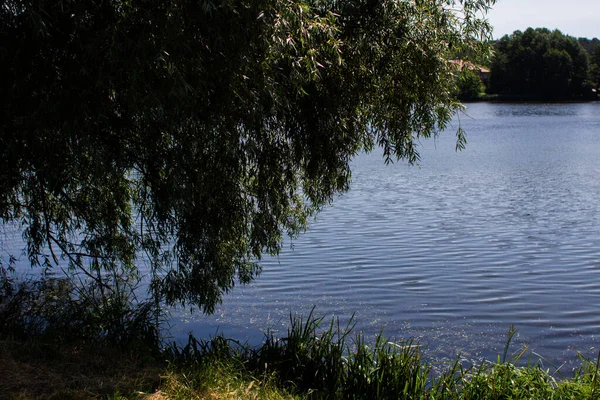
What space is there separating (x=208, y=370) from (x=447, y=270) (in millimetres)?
7006

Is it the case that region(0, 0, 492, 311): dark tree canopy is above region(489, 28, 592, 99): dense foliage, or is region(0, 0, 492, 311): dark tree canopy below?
below

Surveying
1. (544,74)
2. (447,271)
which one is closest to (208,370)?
(447,271)

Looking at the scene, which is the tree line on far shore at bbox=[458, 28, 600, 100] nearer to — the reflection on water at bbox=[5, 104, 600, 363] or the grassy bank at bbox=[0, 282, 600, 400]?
the reflection on water at bbox=[5, 104, 600, 363]

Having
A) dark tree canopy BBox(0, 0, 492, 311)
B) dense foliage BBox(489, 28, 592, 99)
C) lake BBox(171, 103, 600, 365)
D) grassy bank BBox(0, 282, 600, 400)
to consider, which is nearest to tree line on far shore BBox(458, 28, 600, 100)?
dense foliage BBox(489, 28, 592, 99)

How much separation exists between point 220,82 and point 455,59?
3.23m

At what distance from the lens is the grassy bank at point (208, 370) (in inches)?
215

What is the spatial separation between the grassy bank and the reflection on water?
1838 mm

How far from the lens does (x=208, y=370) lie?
19.7ft

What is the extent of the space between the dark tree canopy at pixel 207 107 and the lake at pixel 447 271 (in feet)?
5.18

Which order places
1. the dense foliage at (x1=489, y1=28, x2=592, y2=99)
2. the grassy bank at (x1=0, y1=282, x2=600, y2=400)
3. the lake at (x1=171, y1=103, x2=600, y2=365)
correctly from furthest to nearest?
the dense foliage at (x1=489, y1=28, x2=592, y2=99)
the lake at (x1=171, y1=103, x2=600, y2=365)
the grassy bank at (x1=0, y1=282, x2=600, y2=400)

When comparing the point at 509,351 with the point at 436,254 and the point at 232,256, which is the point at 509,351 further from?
the point at 436,254

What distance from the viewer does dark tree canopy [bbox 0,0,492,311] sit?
18.6 feet

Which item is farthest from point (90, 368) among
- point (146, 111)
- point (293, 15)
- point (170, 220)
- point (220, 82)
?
point (293, 15)

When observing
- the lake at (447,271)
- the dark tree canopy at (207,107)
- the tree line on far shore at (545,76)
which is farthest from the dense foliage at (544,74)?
the dark tree canopy at (207,107)
